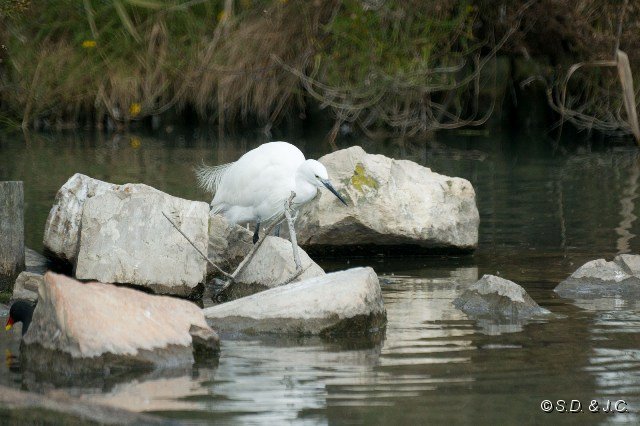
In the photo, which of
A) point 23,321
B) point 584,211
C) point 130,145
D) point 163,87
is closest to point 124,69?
point 163,87

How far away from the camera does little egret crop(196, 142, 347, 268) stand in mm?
8469

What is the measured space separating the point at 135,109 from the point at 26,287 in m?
13.9

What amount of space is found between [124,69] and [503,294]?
14.9 m

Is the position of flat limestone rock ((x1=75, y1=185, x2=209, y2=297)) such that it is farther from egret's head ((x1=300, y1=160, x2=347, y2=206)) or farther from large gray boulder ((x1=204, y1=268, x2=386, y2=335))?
large gray boulder ((x1=204, y1=268, x2=386, y2=335))

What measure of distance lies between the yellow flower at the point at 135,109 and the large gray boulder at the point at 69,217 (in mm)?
12950

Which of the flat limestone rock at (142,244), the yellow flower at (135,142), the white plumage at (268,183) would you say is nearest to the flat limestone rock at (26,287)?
the flat limestone rock at (142,244)

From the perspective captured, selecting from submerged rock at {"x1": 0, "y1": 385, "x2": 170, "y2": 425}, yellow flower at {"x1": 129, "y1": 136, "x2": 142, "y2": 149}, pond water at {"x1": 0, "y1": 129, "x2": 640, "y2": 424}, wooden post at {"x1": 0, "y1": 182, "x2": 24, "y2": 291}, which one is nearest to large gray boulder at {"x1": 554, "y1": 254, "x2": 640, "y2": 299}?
pond water at {"x1": 0, "y1": 129, "x2": 640, "y2": 424}

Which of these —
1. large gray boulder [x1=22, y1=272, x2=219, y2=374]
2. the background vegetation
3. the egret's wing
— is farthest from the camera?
the background vegetation

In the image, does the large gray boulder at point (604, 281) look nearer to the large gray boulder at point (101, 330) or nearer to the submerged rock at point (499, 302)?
the submerged rock at point (499, 302)

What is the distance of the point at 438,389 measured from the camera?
18.3 feet

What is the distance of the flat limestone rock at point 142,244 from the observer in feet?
25.7

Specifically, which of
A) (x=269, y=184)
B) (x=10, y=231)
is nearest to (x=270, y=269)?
(x=269, y=184)

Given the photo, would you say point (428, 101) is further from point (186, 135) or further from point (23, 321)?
point (23, 321)

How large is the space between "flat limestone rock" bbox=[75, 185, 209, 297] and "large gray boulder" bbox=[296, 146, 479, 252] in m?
1.49
